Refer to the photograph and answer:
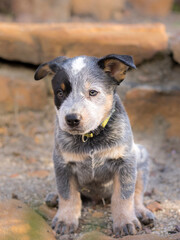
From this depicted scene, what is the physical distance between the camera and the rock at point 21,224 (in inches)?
140

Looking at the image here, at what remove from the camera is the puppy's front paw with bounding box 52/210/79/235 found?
13.1 feet

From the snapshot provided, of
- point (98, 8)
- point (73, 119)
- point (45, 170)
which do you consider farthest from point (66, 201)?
point (98, 8)

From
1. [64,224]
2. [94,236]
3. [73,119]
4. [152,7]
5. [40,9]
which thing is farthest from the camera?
[152,7]

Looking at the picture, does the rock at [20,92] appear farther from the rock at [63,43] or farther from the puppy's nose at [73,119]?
the puppy's nose at [73,119]

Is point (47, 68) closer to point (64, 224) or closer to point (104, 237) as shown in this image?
point (64, 224)

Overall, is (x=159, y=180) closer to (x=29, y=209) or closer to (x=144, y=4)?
(x=29, y=209)

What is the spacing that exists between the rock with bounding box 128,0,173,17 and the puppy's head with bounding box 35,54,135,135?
702cm

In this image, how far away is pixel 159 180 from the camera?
5.42 metres

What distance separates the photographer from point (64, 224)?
4039 millimetres

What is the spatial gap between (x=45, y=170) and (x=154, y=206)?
75.1 inches

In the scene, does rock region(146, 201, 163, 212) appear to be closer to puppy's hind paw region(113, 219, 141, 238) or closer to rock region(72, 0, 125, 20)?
puppy's hind paw region(113, 219, 141, 238)

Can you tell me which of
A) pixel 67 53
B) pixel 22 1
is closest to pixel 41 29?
pixel 67 53

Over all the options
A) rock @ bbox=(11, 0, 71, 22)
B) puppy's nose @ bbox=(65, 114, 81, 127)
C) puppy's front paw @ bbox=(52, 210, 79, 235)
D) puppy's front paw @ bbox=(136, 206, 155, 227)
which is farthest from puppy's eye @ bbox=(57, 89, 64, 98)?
rock @ bbox=(11, 0, 71, 22)

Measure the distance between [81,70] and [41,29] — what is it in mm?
2857
